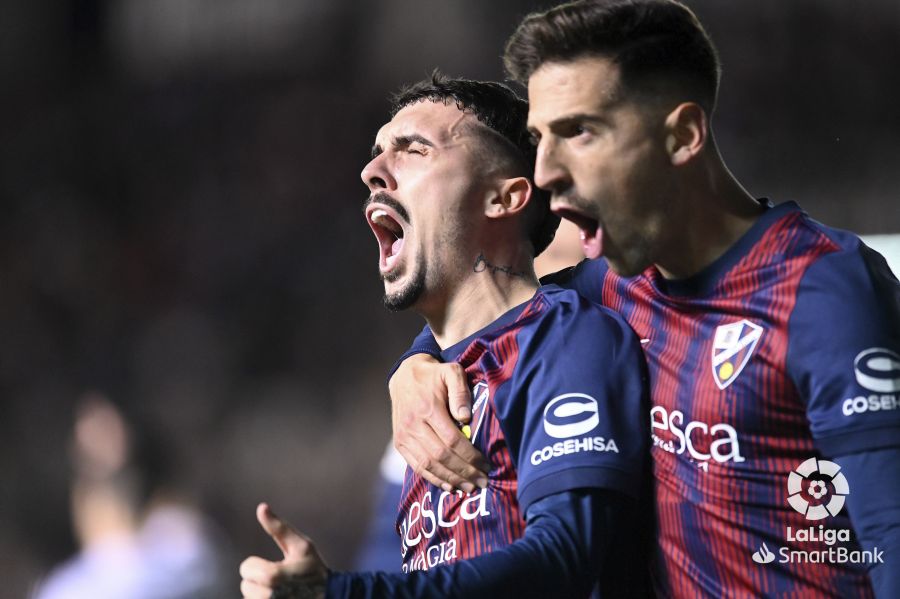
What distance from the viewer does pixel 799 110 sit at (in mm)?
4484

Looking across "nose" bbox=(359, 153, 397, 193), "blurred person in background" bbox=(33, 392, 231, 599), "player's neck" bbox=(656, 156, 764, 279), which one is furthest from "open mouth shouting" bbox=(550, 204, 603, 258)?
"blurred person in background" bbox=(33, 392, 231, 599)

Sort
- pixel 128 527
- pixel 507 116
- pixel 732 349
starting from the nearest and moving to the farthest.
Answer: pixel 732 349
pixel 507 116
pixel 128 527

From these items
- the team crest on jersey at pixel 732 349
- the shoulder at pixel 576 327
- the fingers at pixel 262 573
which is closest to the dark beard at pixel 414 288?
the shoulder at pixel 576 327

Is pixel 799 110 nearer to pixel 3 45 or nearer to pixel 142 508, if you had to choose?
pixel 142 508

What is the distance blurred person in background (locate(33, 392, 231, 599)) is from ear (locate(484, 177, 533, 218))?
8.33 ft

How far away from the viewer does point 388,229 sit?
2.46 m

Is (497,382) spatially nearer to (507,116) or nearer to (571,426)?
(571,426)

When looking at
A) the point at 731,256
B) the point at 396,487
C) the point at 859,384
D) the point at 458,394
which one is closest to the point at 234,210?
the point at 396,487

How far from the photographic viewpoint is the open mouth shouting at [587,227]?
1.86 m

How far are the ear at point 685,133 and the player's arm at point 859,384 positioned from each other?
32 cm

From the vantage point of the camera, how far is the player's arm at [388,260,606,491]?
6.64 ft

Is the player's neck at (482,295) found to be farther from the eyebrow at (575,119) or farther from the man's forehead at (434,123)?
the eyebrow at (575,119)

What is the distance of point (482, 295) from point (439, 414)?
31cm

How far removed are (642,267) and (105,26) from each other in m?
4.34
